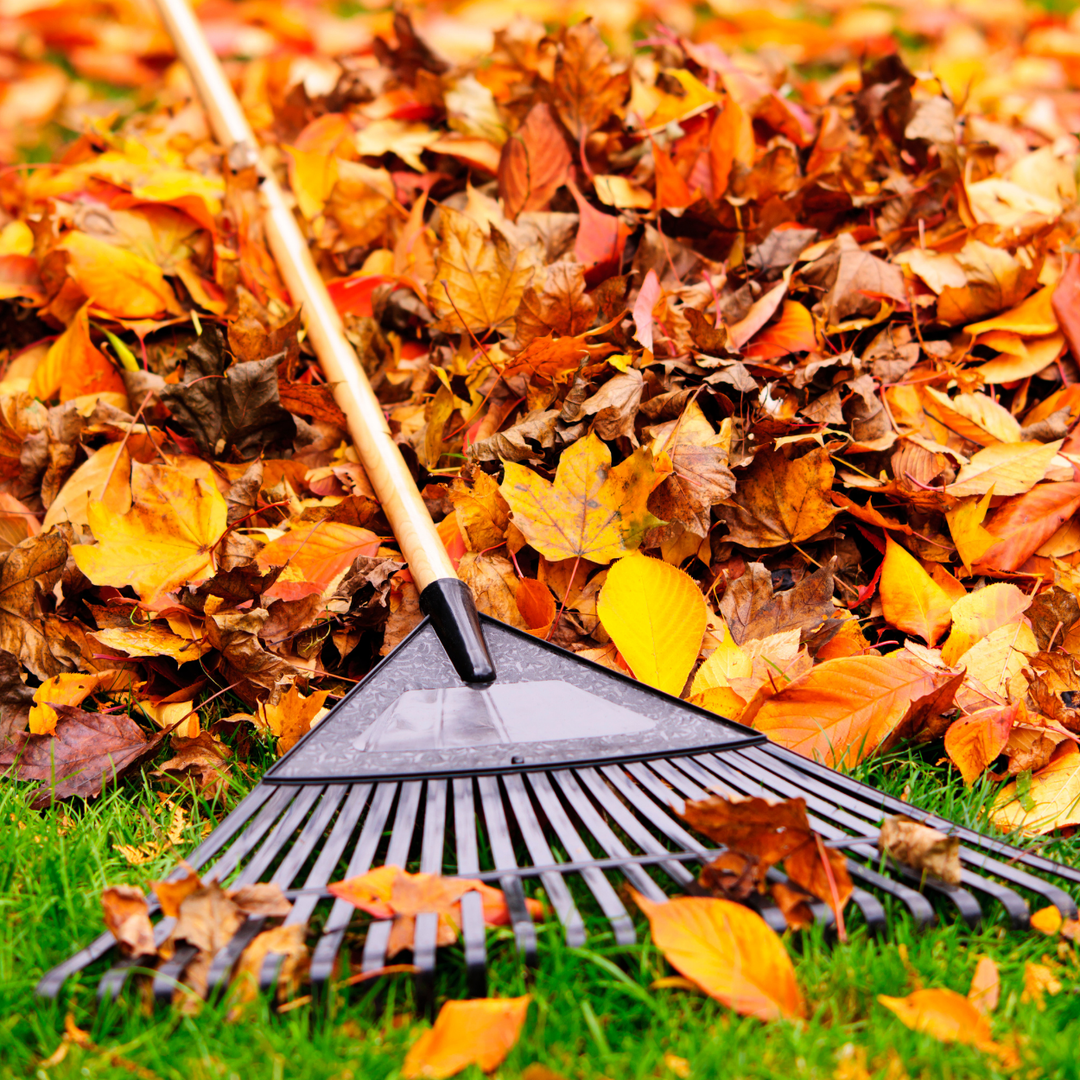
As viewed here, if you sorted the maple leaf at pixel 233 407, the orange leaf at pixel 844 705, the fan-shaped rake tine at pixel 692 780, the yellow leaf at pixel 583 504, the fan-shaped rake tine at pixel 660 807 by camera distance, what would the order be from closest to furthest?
1. the fan-shaped rake tine at pixel 660 807
2. the fan-shaped rake tine at pixel 692 780
3. the orange leaf at pixel 844 705
4. the yellow leaf at pixel 583 504
5. the maple leaf at pixel 233 407

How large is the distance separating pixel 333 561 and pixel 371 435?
22 centimetres

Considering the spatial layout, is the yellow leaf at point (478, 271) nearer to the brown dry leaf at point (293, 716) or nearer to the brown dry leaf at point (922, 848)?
the brown dry leaf at point (293, 716)

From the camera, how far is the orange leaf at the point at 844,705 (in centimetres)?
120

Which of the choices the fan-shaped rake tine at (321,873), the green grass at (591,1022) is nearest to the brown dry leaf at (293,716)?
the fan-shaped rake tine at (321,873)

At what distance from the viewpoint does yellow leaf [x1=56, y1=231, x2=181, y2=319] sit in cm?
166

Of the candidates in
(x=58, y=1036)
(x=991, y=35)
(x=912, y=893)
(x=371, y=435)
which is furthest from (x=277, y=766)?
(x=991, y=35)

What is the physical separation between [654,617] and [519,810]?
36 cm

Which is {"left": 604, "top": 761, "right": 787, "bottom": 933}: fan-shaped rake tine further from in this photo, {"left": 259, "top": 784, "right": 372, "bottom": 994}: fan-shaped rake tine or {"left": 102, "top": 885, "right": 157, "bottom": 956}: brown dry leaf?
{"left": 102, "top": 885, "right": 157, "bottom": 956}: brown dry leaf

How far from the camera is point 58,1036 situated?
878 millimetres

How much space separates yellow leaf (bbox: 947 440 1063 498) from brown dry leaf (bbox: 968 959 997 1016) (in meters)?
0.68

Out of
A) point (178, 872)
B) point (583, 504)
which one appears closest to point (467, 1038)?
point (178, 872)

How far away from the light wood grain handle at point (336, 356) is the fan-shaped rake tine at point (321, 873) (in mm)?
339

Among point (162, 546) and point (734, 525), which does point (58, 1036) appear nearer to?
point (162, 546)

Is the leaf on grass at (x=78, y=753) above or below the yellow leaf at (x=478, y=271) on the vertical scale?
below
